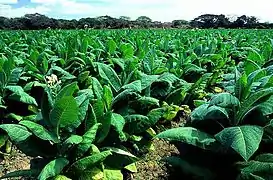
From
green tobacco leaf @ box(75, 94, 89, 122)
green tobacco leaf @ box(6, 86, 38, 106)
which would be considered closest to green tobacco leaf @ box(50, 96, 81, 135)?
green tobacco leaf @ box(75, 94, 89, 122)

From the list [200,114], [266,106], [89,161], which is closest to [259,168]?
[266,106]

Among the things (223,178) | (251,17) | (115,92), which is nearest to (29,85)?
(115,92)

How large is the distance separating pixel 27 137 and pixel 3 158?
1458 mm

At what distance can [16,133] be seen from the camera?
104 inches

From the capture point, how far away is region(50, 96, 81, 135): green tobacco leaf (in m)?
2.62

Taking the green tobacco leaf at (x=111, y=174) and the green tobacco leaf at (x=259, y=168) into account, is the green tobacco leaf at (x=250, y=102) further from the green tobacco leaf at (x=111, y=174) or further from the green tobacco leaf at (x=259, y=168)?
the green tobacco leaf at (x=111, y=174)

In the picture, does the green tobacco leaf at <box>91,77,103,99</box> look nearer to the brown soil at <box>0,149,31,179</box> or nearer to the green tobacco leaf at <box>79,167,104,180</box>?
the green tobacco leaf at <box>79,167,104,180</box>

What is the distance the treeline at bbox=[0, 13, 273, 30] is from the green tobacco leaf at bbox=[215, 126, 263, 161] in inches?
1160

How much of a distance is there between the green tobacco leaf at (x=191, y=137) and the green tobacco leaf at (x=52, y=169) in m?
0.69

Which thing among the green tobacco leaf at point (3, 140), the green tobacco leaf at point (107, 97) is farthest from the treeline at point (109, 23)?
the green tobacco leaf at point (107, 97)

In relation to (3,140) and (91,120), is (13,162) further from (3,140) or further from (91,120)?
(91,120)

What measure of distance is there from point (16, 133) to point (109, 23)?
126 ft

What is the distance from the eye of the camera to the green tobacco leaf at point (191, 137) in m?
2.48

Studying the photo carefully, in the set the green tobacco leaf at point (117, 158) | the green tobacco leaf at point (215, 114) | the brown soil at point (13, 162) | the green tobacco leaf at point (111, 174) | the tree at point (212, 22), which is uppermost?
the green tobacco leaf at point (215, 114)
